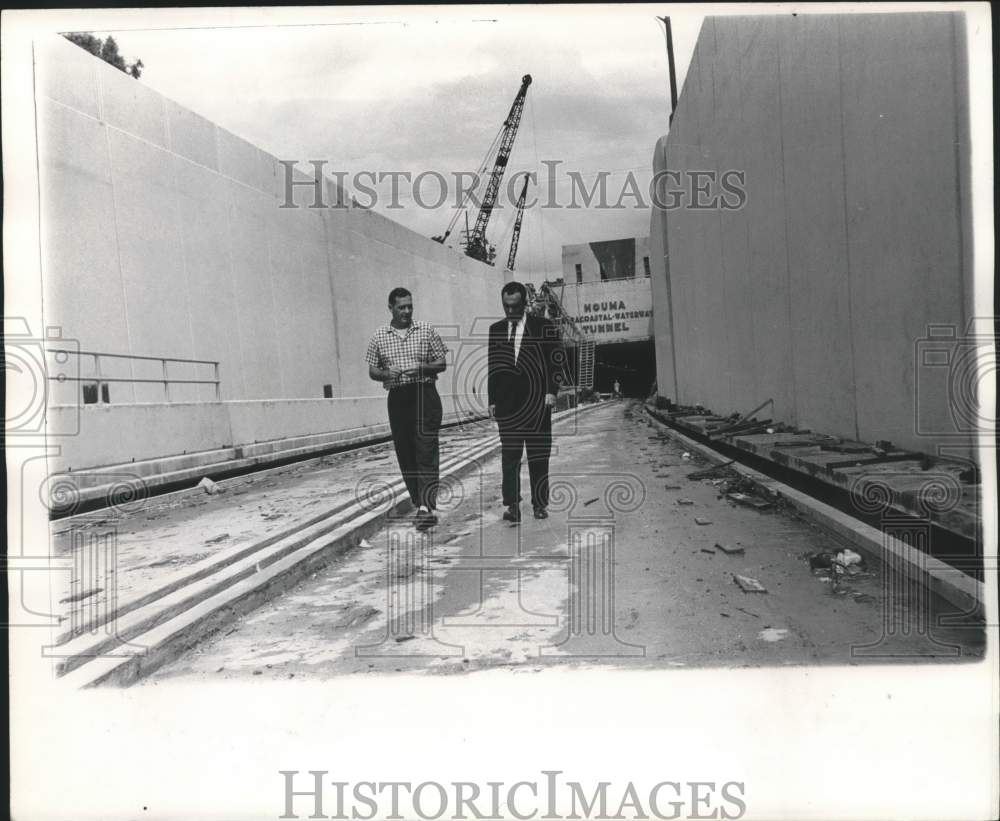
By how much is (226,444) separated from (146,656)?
5.85 meters

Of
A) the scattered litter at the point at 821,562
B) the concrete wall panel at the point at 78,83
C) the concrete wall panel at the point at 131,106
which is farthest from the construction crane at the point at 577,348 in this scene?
the scattered litter at the point at 821,562

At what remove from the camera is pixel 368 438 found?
1079cm

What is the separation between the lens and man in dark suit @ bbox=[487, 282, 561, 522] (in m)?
5.36

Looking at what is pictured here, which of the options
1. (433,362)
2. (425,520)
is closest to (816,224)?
(433,362)

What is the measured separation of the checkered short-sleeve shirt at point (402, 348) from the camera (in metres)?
5.19

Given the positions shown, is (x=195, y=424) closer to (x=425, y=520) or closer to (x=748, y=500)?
(x=425, y=520)

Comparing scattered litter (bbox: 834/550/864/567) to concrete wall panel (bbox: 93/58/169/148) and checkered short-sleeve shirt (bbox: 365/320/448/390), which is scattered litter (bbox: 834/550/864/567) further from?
concrete wall panel (bbox: 93/58/169/148)

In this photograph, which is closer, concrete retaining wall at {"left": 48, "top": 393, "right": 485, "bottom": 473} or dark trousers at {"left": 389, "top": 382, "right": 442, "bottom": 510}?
dark trousers at {"left": 389, "top": 382, "right": 442, "bottom": 510}

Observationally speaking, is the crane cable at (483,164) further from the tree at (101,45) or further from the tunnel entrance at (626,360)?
the tunnel entrance at (626,360)

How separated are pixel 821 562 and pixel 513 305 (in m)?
2.68

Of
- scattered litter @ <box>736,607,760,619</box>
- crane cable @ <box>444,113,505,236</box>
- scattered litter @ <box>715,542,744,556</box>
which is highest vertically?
crane cable @ <box>444,113,505,236</box>

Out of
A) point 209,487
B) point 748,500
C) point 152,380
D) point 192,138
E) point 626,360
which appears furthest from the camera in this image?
point 626,360

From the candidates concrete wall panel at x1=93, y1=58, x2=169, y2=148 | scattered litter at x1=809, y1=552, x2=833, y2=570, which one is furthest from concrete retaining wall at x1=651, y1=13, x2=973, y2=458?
concrete wall panel at x1=93, y1=58, x2=169, y2=148

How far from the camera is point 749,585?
360 centimetres
